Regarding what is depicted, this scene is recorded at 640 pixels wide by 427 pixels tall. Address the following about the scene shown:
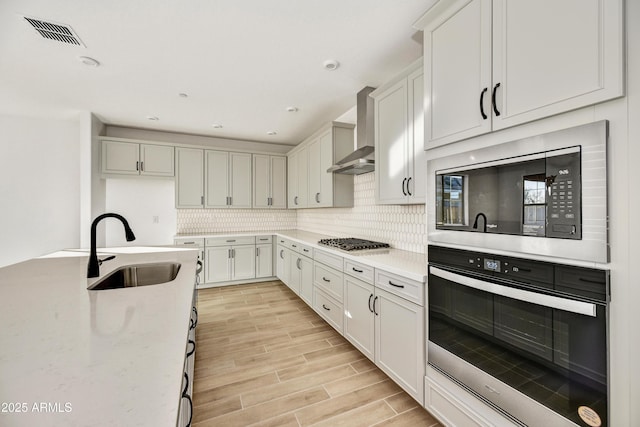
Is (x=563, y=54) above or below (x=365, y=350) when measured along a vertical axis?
above

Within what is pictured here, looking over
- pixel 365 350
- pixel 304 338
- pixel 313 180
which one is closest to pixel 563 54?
pixel 365 350

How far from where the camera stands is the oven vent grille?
203 centimetres

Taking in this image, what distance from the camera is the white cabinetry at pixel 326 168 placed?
3.71 meters

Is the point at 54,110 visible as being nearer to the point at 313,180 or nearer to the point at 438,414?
the point at 313,180

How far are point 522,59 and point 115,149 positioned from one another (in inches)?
203

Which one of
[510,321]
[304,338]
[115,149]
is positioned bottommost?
[304,338]

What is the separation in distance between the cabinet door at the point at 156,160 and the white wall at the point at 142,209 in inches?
8.5

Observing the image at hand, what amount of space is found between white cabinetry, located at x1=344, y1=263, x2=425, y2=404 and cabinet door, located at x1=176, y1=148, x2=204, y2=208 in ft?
11.3

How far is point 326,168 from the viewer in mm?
3820

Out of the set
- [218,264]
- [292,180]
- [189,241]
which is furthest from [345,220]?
[189,241]

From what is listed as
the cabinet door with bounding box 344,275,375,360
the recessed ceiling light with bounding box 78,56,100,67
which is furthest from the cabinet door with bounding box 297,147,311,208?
the recessed ceiling light with bounding box 78,56,100,67

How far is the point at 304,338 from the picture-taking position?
285 cm

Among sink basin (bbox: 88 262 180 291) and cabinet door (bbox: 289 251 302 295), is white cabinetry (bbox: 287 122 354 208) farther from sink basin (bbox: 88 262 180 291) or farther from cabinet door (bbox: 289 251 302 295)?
sink basin (bbox: 88 262 180 291)

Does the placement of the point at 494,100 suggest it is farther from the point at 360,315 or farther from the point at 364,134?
the point at 360,315
